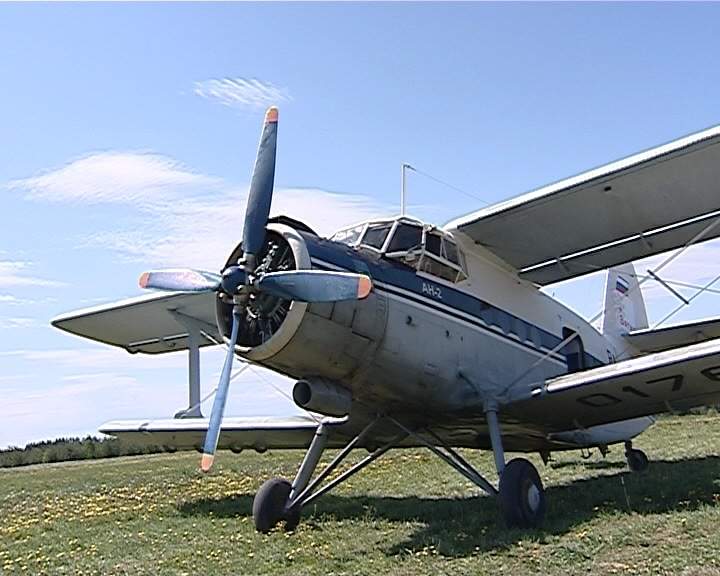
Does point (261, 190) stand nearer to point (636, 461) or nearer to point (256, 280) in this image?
point (256, 280)

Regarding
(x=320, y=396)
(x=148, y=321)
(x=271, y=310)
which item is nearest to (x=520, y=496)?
(x=320, y=396)

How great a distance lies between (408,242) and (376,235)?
0.39m

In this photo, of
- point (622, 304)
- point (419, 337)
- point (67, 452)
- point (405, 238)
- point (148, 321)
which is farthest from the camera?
point (67, 452)

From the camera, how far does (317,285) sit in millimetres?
7613

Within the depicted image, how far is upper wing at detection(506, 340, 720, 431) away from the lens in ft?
28.3

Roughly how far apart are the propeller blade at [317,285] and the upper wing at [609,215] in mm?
3131

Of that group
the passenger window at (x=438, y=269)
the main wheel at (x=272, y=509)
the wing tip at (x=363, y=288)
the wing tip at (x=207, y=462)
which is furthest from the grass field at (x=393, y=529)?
the passenger window at (x=438, y=269)

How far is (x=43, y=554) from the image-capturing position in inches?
349

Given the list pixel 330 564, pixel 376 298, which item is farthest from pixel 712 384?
pixel 330 564

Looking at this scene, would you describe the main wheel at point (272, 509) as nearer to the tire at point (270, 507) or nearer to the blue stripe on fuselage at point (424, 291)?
the tire at point (270, 507)

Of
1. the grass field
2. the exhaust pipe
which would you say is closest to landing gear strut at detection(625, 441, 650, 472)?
the grass field

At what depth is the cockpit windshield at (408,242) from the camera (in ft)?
30.0

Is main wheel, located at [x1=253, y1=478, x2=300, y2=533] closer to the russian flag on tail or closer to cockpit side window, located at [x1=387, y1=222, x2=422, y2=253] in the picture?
cockpit side window, located at [x1=387, y1=222, x2=422, y2=253]

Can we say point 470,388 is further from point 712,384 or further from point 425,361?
point 712,384
